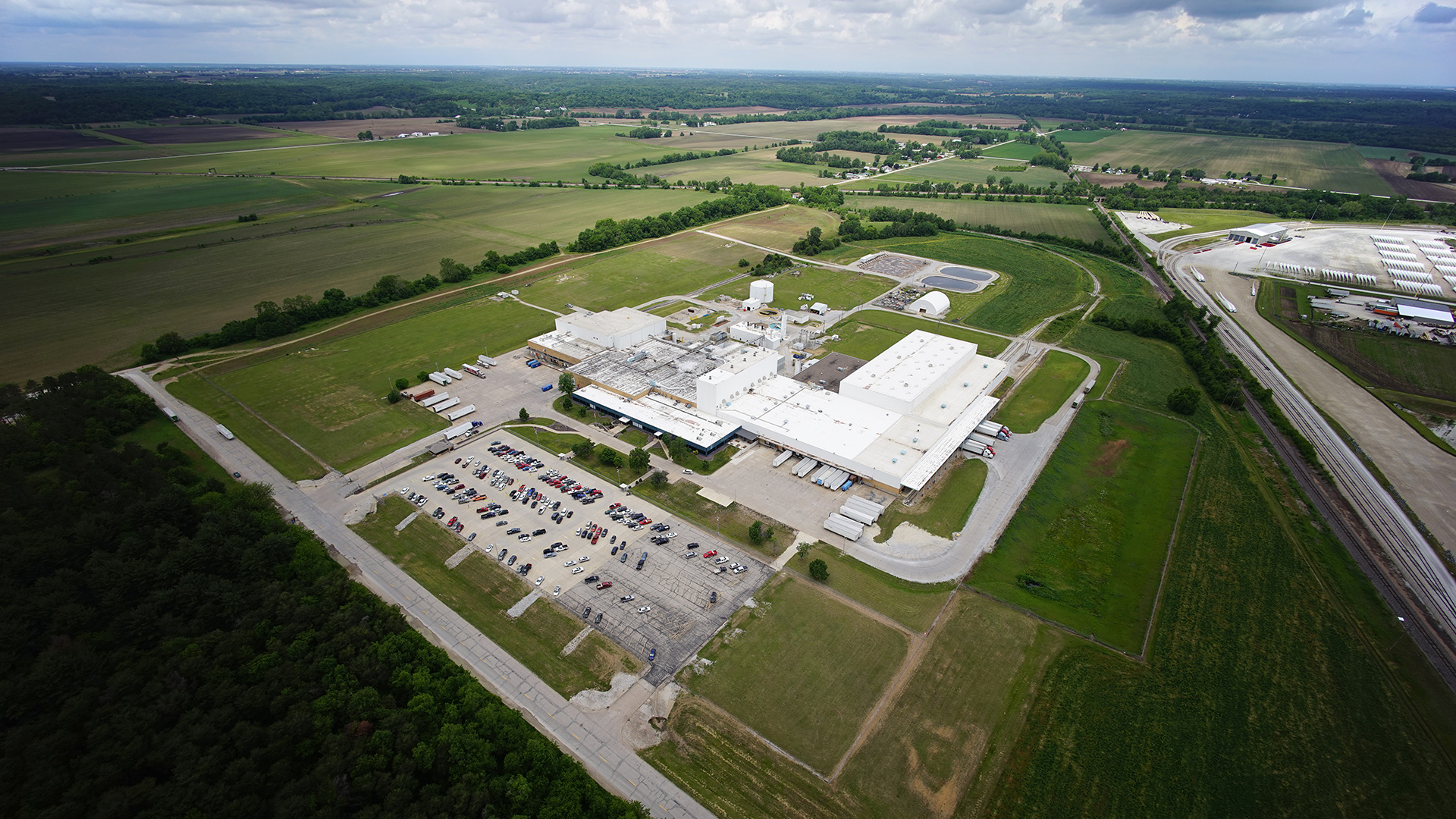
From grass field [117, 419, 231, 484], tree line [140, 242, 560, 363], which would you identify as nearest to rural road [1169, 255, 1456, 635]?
grass field [117, 419, 231, 484]

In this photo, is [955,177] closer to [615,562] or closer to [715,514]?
[715,514]

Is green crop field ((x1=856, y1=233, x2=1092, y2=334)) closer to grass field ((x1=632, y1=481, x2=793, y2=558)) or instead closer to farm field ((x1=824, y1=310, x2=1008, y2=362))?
farm field ((x1=824, y1=310, x2=1008, y2=362))

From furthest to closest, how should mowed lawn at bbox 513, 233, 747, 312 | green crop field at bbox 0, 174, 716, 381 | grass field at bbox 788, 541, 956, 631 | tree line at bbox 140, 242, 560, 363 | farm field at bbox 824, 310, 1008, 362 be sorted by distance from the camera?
mowed lawn at bbox 513, 233, 747, 312 → farm field at bbox 824, 310, 1008, 362 → green crop field at bbox 0, 174, 716, 381 → tree line at bbox 140, 242, 560, 363 → grass field at bbox 788, 541, 956, 631

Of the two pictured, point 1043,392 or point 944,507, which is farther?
point 1043,392

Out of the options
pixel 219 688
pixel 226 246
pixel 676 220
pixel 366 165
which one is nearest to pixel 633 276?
pixel 676 220

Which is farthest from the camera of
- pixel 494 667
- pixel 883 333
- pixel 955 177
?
pixel 955 177

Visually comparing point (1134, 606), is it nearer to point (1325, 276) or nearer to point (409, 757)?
point (409, 757)
